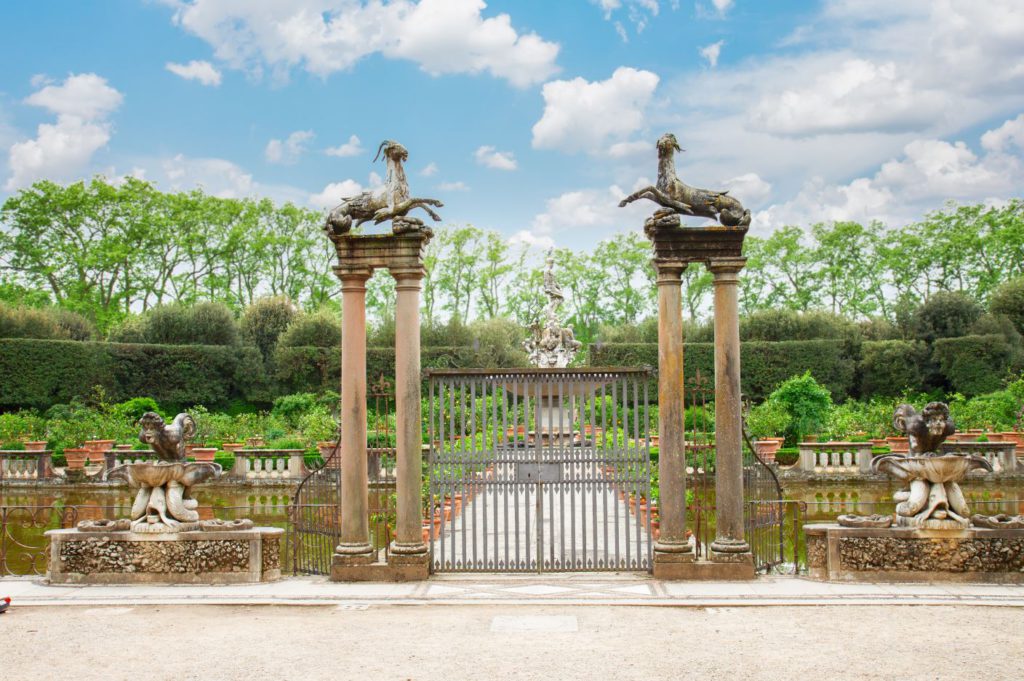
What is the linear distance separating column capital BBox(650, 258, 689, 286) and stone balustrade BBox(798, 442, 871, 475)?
48.5 ft

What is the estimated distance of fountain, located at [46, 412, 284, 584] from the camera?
29.2 ft

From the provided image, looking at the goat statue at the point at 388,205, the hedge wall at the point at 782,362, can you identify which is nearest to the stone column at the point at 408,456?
the goat statue at the point at 388,205

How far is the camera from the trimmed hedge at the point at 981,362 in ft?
104

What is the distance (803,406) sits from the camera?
25.5 meters

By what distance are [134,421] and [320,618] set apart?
23288 mm

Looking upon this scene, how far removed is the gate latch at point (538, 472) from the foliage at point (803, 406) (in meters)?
17.8

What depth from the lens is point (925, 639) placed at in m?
6.66

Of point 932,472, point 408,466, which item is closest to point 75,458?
point 408,466

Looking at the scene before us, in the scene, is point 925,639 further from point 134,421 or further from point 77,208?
point 77,208

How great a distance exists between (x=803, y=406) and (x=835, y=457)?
3.51m

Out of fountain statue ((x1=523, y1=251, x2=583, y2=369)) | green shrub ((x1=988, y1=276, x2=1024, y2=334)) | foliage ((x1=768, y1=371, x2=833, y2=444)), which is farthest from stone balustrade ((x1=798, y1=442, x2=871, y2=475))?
green shrub ((x1=988, y1=276, x2=1024, y2=334))

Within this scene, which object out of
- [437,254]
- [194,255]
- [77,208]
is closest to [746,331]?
[437,254]

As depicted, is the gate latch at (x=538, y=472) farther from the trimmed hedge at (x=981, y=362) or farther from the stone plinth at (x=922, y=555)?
the trimmed hedge at (x=981, y=362)

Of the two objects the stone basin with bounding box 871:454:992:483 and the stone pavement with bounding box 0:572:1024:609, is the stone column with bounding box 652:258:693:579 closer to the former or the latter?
the stone pavement with bounding box 0:572:1024:609
